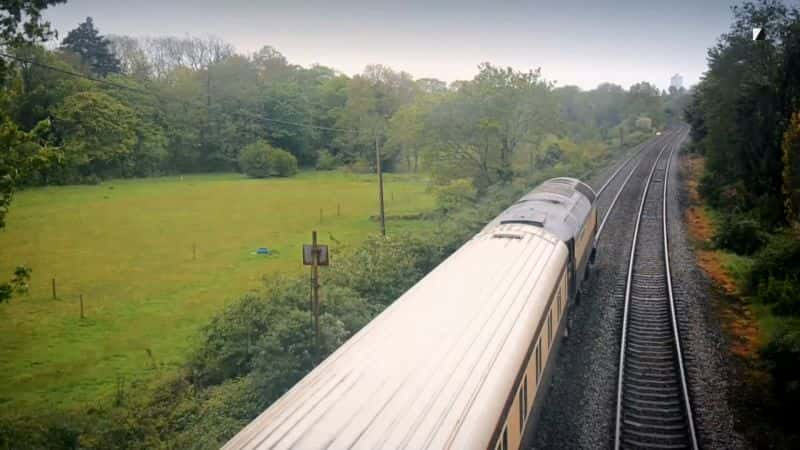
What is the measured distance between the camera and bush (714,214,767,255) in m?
24.1

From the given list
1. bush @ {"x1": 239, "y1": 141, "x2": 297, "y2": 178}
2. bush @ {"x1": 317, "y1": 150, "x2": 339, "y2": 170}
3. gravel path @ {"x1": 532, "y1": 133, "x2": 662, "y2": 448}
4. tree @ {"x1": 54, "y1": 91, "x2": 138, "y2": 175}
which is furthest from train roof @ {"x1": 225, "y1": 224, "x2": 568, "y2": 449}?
bush @ {"x1": 317, "y1": 150, "x2": 339, "y2": 170}

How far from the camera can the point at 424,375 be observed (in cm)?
749

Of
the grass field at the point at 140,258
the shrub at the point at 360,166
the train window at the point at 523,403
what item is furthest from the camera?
the shrub at the point at 360,166

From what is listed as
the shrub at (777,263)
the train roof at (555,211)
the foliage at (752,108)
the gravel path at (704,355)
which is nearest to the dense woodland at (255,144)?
the train roof at (555,211)

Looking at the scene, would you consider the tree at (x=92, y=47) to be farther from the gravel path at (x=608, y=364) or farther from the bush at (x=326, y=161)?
the gravel path at (x=608, y=364)

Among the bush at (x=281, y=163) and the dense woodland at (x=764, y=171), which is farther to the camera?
the bush at (x=281, y=163)

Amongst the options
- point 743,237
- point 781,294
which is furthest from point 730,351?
point 743,237

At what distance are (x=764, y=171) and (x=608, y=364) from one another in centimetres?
1911

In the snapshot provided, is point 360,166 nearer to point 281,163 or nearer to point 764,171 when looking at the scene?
point 281,163

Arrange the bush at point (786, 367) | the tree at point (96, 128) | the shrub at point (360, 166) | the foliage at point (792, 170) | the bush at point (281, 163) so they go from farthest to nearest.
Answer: the shrub at point (360, 166), the bush at point (281, 163), the tree at point (96, 128), the foliage at point (792, 170), the bush at point (786, 367)

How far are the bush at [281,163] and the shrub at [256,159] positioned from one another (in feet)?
1.26

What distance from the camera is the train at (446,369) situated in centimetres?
630

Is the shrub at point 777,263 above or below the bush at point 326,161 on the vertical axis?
below

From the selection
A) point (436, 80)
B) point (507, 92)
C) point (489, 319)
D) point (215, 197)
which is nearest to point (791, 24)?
point (507, 92)
